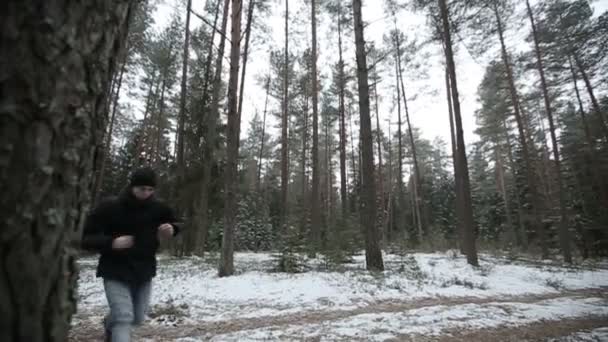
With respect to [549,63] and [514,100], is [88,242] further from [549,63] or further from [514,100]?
[549,63]

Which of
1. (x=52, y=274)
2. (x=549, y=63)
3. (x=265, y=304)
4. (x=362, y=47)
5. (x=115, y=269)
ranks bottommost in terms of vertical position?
(x=265, y=304)

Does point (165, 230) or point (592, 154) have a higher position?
point (592, 154)

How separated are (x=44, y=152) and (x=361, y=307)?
525 cm

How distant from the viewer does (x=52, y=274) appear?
75 centimetres

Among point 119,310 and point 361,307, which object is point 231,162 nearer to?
point 361,307

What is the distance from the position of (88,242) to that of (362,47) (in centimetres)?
893

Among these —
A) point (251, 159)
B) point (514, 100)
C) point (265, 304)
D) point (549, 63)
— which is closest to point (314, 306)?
point (265, 304)

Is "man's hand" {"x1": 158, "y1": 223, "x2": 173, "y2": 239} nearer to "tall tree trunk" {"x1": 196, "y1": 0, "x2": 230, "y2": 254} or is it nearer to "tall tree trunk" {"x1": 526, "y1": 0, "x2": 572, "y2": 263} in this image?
"tall tree trunk" {"x1": 196, "y1": 0, "x2": 230, "y2": 254}

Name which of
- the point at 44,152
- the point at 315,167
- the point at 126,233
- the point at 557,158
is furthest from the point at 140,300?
the point at 557,158

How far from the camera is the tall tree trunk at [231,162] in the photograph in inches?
298

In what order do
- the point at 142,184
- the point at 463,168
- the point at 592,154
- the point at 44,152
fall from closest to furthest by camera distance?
the point at 44,152 → the point at 142,184 → the point at 463,168 → the point at 592,154

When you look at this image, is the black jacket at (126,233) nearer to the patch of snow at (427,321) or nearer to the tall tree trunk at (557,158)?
the patch of snow at (427,321)

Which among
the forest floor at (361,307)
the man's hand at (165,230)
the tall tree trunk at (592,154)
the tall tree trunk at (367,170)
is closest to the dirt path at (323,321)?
the forest floor at (361,307)

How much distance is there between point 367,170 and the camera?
866 centimetres
